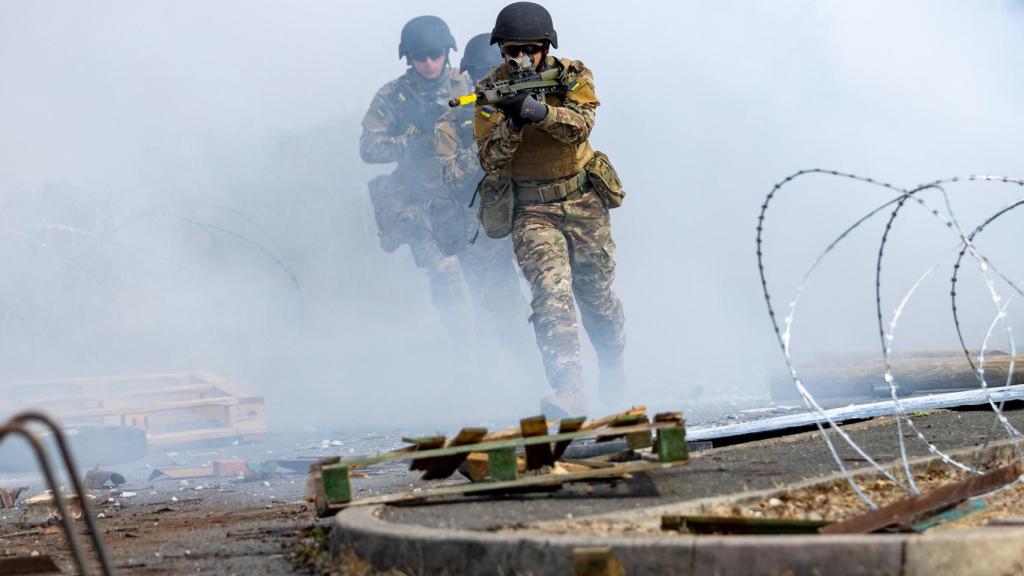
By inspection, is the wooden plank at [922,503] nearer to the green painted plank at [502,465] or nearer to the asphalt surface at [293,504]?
the asphalt surface at [293,504]

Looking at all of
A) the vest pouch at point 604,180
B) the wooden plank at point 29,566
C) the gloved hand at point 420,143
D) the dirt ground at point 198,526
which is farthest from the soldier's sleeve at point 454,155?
the wooden plank at point 29,566

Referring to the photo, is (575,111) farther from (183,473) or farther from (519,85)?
(183,473)

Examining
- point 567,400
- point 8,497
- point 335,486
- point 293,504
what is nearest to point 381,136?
point 567,400

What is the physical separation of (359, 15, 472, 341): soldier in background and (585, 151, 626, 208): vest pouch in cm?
443

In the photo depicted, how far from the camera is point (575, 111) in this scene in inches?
374

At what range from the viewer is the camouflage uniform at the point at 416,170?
14828 millimetres

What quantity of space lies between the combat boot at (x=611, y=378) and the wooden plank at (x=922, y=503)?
270 inches

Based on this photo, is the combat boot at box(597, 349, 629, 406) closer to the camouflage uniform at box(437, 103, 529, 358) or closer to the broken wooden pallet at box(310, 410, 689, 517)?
the camouflage uniform at box(437, 103, 529, 358)

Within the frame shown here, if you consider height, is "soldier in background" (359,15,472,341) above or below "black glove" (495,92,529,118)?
above

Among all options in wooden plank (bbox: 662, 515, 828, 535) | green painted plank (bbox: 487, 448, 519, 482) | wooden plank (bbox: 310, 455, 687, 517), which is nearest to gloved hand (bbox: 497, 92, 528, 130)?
wooden plank (bbox: 310, 455, 687, 517)

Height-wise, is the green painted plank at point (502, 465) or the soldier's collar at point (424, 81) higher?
the soldier's collar at point (424, 81)

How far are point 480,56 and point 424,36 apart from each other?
1.88ft

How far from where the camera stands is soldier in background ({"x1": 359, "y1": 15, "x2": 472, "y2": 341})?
48.7ft

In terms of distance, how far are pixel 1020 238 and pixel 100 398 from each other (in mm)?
12812
